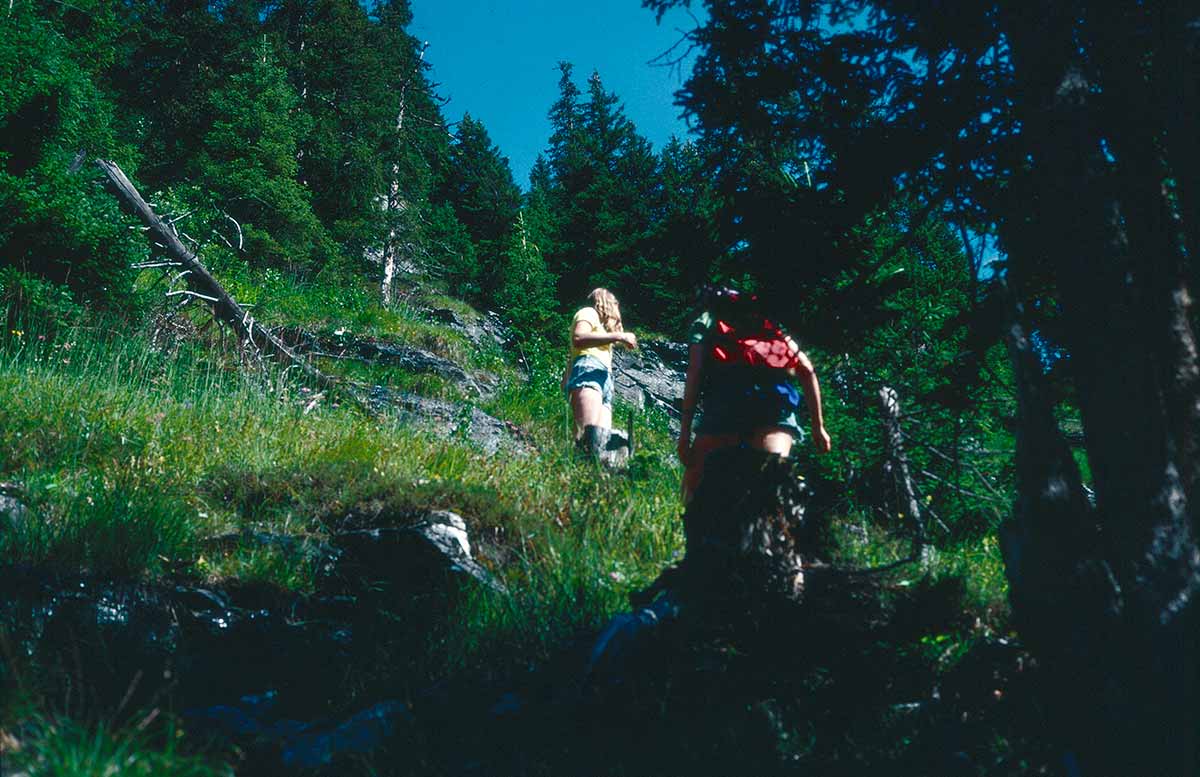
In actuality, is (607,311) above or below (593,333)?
above

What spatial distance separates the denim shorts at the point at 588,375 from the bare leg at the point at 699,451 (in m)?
2.53

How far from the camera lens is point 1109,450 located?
2.52 m

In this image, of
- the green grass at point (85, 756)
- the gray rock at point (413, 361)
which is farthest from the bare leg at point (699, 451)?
the gray rock at point (413, 361)

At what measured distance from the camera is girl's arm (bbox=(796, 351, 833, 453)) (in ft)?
13.3

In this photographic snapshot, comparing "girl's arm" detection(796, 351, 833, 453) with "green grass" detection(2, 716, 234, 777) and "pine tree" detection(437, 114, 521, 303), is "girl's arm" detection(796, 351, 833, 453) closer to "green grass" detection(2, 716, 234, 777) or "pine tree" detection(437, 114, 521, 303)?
"green grass" detection(2, 716, 234, 777)

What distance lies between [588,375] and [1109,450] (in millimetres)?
4595

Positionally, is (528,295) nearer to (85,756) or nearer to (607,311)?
(607,311)

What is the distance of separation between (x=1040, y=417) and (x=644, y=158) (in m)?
26.1

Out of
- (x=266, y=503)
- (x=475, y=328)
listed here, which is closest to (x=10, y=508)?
(x=266, y=503)

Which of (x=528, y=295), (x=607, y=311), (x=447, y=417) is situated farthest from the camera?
(x=528, y=295)

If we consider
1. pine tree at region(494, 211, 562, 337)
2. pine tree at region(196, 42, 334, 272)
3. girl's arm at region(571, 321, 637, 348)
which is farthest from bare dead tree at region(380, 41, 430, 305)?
girl's arm at region(571, 321, 637, 348)

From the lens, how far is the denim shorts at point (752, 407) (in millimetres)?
4004

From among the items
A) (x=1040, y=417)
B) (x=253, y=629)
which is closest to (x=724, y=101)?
(x=1040, y=417)

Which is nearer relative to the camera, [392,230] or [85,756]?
[85,756]
